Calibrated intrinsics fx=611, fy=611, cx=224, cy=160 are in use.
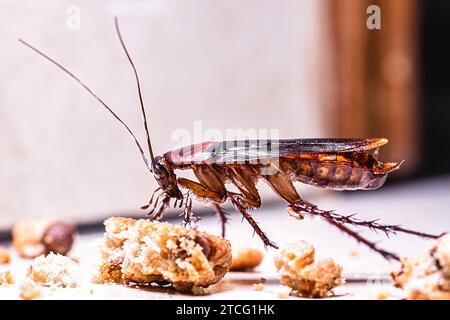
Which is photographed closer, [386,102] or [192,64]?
[192,64]

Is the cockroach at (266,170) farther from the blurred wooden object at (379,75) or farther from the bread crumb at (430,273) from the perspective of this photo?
the blurred wooden object at (379,75)

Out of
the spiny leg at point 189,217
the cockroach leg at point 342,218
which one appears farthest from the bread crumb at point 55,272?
the cockroach leg at point 342,218

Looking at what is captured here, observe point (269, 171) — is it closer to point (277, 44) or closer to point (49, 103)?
point (49, 103)

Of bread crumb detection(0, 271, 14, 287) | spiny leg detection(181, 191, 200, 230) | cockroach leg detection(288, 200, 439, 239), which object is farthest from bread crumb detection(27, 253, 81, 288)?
cockroach leg detection(288, 200, 439, 239)

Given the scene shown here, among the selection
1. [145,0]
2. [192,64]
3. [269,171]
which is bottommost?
[269,171]

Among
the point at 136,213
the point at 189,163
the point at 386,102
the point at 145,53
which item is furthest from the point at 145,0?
the point at 386,102

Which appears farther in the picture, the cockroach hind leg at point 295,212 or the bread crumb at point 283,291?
the cockroach hind leg at point 295,212
